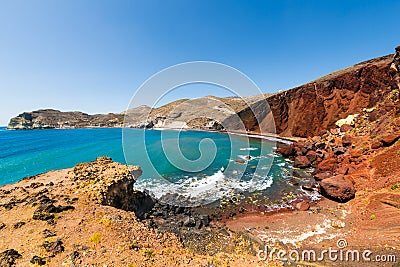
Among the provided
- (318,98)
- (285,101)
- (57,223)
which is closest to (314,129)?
(318,98)

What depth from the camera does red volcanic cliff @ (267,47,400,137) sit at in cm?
3975

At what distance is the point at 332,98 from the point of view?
49.1 meters

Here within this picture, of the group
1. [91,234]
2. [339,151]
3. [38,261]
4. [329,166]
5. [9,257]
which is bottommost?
[329,166]

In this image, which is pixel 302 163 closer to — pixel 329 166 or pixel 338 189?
pixel 329 166

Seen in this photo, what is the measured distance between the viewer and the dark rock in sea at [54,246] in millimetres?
6766

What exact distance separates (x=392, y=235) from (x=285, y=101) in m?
58.9

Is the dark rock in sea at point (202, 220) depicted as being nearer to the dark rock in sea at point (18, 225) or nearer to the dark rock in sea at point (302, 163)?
the dark rock in sea at point (18, 225)

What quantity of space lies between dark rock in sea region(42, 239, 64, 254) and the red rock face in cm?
4960

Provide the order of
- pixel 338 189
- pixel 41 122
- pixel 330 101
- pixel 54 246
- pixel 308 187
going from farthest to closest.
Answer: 1. pixel 41 122
2. pixel 330 101
3. pixel 308 187
4. pixel 338 189
5. pixel 54 246

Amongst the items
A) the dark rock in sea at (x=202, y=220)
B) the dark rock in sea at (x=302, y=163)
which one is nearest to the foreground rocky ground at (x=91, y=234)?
the dark rock in sea at (x=202, y=220)

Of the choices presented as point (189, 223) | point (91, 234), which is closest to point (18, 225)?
point (91, 234)

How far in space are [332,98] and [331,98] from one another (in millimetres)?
221

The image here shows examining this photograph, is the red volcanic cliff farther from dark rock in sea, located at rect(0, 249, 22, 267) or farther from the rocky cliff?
the rocky cliff

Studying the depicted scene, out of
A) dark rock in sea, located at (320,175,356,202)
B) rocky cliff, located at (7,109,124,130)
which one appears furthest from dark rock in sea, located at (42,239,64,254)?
rocky cliff, located at (7,109,124,130)
